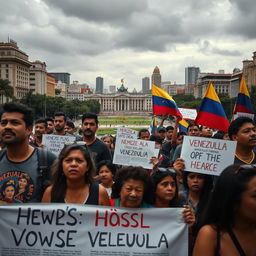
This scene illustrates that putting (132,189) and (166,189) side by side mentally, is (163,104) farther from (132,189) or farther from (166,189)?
(132,189)

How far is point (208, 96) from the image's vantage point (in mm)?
7176

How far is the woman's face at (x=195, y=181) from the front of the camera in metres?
4.45

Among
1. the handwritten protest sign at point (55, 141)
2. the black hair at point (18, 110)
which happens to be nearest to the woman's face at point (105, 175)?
the black hair at point (18, 110)

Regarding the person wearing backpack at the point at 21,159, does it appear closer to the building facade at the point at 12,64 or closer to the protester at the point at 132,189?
the protester at the point at 132,189

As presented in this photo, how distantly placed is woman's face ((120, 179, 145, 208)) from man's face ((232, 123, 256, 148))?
1.96m

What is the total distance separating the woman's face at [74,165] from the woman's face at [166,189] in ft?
2.87

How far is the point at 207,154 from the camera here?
4895 mm

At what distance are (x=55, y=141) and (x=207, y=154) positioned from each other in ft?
11.6

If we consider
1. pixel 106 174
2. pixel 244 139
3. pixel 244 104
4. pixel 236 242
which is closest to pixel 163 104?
pixel 244 104

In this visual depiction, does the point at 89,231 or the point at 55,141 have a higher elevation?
the point at 55,141

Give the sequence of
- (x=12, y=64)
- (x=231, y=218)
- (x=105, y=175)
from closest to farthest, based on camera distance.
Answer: (x=231, y=218)
(x=105, y=175)
(x=12, y=64)

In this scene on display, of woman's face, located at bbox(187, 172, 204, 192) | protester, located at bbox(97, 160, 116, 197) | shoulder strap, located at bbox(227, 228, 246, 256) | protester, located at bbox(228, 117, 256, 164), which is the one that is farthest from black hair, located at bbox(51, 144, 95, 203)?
protester, located at bbox(228, 117, 256, 164)

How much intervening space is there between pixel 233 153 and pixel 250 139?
1.29ft

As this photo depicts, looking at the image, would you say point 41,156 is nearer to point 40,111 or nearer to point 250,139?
point 250,139
